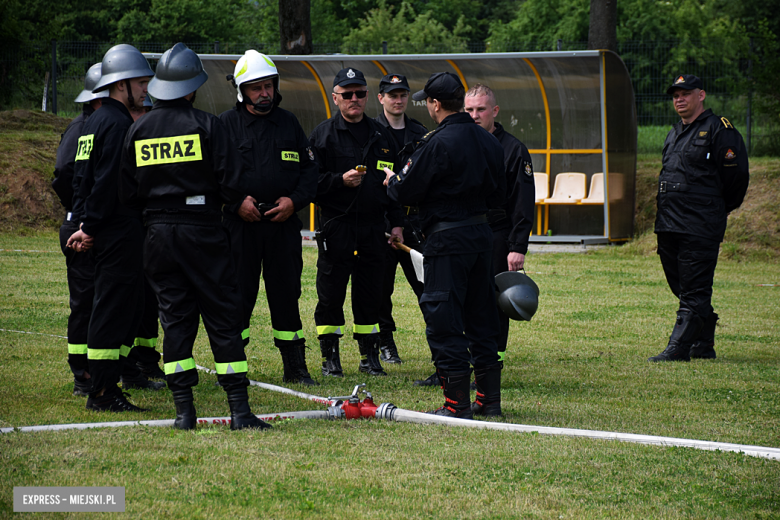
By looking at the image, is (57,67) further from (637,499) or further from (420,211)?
(637,499)

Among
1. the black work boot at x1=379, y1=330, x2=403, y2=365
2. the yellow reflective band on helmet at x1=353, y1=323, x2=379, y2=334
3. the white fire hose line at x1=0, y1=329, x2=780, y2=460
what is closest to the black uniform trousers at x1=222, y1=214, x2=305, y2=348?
the yellow reflective band on helmet at x1=353, y1=323, x2=379, y2=334

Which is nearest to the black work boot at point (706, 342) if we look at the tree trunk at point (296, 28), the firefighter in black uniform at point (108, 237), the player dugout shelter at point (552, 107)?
the firefighter in black uniform at point (108, 237)

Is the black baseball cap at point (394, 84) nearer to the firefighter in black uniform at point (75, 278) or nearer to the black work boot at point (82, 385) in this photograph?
the firefighter in black uniform at point (75, 278)

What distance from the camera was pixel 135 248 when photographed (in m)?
5.41

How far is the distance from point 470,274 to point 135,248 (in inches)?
85.2

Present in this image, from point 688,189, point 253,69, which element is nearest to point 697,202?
point 688,189

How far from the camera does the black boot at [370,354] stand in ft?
22.6

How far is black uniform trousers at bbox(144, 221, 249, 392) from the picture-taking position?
4.70 metres


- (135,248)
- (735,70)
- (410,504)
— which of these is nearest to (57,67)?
(735,70)

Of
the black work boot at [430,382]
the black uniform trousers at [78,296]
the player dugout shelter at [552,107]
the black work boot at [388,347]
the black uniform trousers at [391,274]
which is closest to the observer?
the black uniform trousers at [78,296]

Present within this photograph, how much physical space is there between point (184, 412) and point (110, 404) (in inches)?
33.5

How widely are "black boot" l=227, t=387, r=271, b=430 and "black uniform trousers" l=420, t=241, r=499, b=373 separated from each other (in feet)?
3.90

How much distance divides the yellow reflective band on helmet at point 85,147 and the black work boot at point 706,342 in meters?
5.57

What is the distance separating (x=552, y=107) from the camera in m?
17.3
